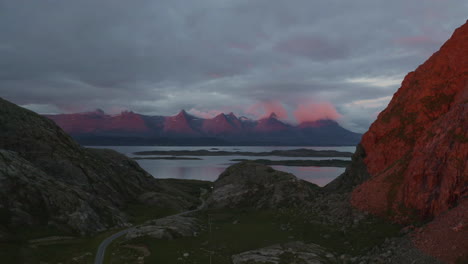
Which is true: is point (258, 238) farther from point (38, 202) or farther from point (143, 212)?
point (143, 212)

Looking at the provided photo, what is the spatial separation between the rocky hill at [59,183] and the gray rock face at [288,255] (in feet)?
143

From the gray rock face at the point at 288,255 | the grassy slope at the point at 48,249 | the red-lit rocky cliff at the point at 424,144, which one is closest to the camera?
the gray rock face at the point at 288,255

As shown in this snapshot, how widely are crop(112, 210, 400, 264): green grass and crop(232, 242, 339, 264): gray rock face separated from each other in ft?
7.67

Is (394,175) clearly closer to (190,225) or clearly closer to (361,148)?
(361,148)

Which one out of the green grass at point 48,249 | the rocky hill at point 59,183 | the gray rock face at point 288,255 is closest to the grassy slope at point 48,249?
the green grass at point 48,249

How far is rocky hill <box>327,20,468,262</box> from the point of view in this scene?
38.5 m

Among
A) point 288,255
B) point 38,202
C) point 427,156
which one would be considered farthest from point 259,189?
point 38,202

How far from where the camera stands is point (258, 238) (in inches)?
2275

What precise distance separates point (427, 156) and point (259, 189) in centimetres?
5584

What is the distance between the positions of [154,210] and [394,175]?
276 ft

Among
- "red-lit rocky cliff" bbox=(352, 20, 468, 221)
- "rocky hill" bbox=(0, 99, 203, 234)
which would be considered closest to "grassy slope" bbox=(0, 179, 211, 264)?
"rocky hill" bbox=(0, 99, 203, 234)

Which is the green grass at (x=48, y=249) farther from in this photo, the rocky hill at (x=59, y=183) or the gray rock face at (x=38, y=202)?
the gray rock face at (x=38, y=202)

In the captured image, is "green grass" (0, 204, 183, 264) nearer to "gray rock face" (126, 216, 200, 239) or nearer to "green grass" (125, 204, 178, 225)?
"gray rock face" (126, 216, 200, 239)

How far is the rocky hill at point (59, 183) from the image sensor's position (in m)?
69.1
